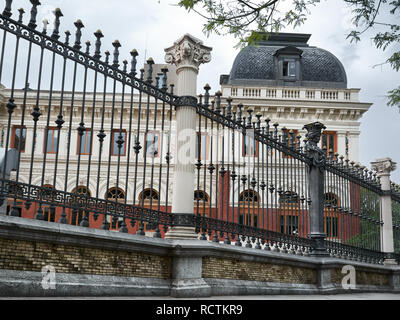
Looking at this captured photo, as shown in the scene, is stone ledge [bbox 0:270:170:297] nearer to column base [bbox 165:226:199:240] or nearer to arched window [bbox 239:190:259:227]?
column base [bbox 165:226:199:240]

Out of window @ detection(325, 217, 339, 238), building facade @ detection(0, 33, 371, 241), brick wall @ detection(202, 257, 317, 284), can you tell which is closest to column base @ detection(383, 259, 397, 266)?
window @ detection(325, 217, 339, 238)

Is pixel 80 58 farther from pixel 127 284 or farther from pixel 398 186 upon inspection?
pixel 398 186

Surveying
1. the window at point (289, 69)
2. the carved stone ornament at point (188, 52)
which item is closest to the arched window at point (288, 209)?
the carved stone ornament at point (188, 52)

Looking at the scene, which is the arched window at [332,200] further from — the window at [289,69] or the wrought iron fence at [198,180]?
the window at [289,69]

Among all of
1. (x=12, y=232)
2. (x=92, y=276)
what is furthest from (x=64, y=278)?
(x=12, y=232)

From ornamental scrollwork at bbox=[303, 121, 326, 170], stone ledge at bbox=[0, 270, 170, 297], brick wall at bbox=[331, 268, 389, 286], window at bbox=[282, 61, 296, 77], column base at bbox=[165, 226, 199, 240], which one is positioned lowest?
brick wall at bbox=[331, 268, 389, 286]

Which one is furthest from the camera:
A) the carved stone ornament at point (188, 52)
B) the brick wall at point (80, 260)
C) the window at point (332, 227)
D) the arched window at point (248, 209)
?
the window at point (332, 227)

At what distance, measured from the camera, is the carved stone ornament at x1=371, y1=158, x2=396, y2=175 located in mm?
→ 14148

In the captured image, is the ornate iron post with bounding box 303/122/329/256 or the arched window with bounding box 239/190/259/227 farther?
the ornate iron post with bounding box 303/122/329/256

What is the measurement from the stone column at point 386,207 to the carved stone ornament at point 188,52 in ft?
28.1

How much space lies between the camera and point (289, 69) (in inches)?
1154

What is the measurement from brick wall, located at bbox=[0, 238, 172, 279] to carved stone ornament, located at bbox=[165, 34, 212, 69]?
332 cm

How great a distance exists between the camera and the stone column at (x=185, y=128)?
7293 millimetres

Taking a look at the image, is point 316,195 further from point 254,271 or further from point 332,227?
point 254,271
